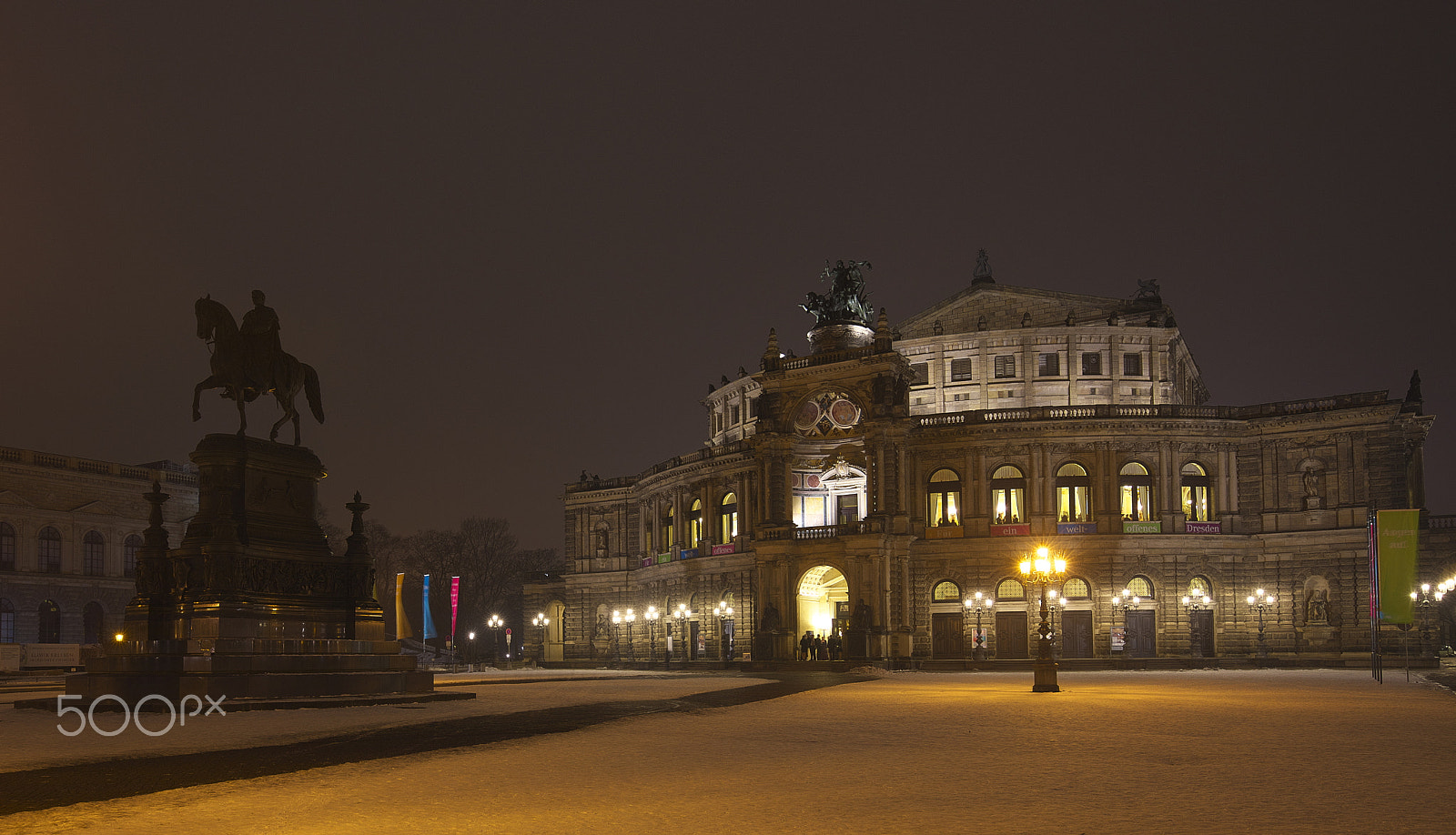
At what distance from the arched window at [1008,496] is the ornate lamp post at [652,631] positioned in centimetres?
2483

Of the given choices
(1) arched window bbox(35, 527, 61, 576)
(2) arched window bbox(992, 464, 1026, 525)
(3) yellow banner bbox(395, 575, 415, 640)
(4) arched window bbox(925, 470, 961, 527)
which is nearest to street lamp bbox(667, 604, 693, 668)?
(3) yellow banner bbox(395, 575, 415, 640)

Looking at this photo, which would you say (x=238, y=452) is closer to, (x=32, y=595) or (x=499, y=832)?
(x=499, y=832)

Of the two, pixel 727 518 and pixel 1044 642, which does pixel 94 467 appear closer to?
pixel 727 518

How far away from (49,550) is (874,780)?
83488mm

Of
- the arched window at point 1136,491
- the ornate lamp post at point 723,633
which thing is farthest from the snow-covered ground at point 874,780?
the ornate lamp post at point 723,633

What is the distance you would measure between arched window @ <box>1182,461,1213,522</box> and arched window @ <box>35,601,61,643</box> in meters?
71.4

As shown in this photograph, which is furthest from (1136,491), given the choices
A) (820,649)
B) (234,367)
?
(234,367)

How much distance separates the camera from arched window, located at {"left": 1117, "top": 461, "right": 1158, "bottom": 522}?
6481 cm

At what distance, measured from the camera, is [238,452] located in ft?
87.9

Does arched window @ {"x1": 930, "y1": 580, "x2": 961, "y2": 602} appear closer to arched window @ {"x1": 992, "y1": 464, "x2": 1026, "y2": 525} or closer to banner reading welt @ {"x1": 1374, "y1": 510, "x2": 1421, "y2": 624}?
arched window @ {"x1": 992, "y1": 464, "x2": 1026, "y2": 525}

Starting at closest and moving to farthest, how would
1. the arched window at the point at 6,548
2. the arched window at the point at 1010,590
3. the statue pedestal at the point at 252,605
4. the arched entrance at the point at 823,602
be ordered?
the statue pedestal at the point at 252,605
the arched window at the point at 1010,590
the arched entrance at the point at 823,602
the arched window at the point at 6,548

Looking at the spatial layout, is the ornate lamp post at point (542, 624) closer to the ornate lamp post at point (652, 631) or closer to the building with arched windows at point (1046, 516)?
the ornate lamp post at point (652, 631)

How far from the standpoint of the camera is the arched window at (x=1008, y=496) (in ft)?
217

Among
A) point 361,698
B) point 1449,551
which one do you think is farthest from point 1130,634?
point 361,698
